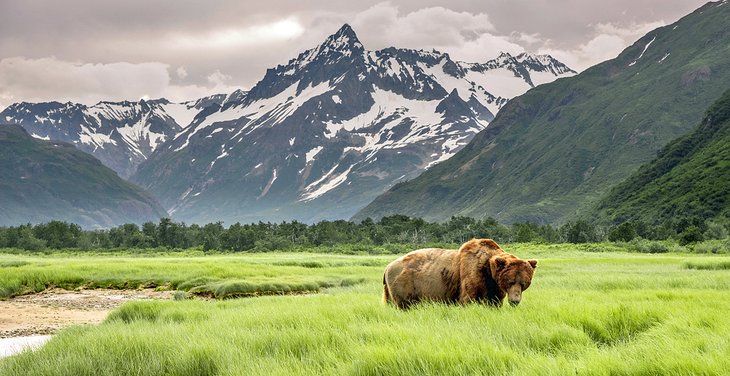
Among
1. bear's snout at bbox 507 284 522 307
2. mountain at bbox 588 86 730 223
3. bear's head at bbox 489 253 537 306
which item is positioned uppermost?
bear's head at bbox 489 253 537 306

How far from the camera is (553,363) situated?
711 centimetres

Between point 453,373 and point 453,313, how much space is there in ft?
15.2

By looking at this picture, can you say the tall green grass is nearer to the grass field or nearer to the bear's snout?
the grass field

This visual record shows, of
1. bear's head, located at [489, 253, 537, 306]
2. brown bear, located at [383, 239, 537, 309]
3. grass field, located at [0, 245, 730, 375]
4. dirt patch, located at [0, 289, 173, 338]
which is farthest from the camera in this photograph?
dirt patch, located at [0, 289, 173, 338]

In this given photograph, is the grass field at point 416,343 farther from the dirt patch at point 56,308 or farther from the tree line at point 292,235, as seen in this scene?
the tree line at point 292,235

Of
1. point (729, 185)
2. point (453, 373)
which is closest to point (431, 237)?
point (729, 185)

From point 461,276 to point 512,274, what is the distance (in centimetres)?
163

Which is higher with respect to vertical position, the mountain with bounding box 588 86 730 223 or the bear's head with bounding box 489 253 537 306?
the bear's head with bounding box 489 253 537 306

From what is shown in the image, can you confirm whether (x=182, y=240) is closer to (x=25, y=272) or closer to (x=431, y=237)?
(x=431, y=237)

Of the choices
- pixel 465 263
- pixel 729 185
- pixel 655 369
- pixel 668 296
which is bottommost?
pixel 729 185

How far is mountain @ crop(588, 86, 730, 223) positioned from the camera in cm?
13950

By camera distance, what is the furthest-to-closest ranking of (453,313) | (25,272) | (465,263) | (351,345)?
(25,272)
(465,263)
(453,313)
(351,345)

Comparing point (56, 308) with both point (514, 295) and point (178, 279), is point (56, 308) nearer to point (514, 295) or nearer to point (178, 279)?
point (178, 279)

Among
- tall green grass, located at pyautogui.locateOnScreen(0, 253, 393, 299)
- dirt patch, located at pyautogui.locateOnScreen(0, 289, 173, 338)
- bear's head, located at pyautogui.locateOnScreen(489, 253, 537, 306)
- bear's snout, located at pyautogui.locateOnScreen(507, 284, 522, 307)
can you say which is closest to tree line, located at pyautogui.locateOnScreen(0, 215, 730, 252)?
tall green grass, located at pyautogui.locateOnScreen(0, 253, 393, 299)
